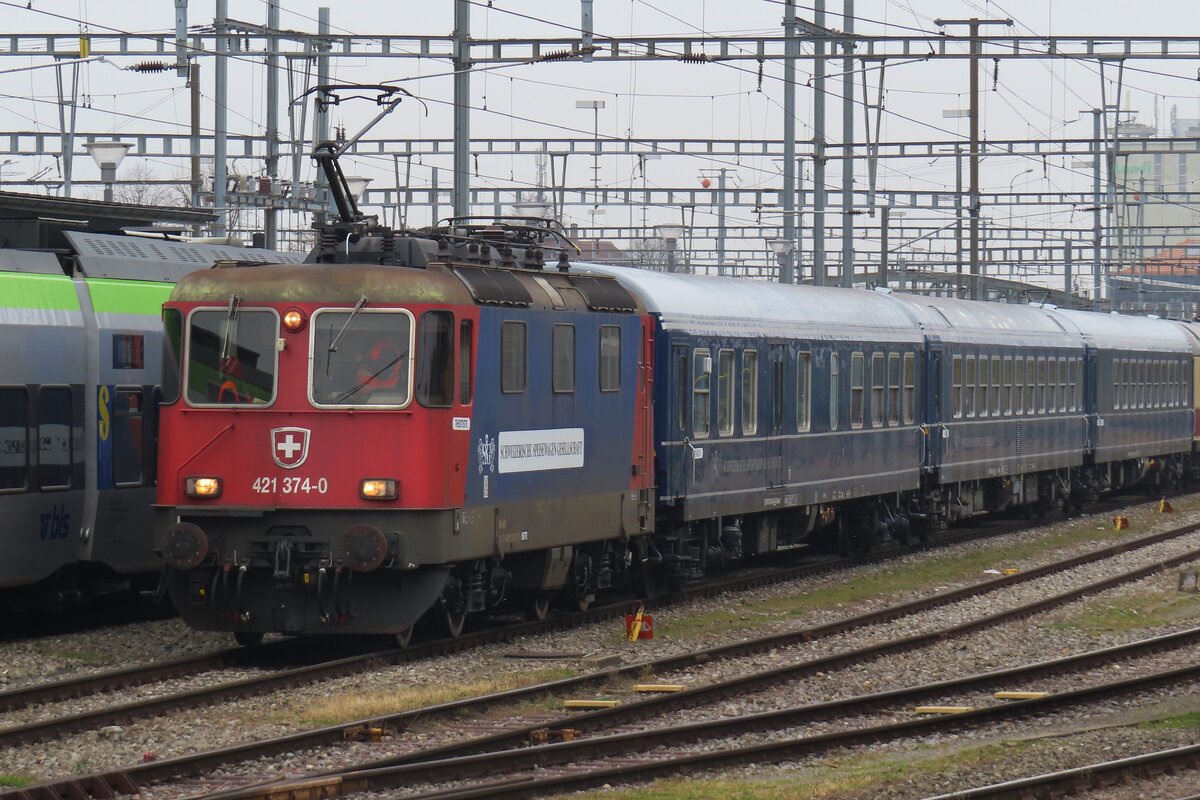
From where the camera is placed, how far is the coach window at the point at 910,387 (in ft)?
88.7

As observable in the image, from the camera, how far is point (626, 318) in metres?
18.7

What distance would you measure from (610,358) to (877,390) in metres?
8.46

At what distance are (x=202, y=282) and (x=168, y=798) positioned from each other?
627 cm

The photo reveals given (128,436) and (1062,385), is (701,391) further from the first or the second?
(1062,385)

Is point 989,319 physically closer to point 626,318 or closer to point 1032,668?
point 626,318

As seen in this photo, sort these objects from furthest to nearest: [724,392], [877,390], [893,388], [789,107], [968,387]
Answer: [789,107]
[968,387]
[893,388]
[877,390]
[724,392]

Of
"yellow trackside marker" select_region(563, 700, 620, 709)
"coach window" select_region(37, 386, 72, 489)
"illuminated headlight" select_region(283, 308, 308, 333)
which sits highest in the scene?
"illuminated headlight" select_region(283, 308, 308, 333)

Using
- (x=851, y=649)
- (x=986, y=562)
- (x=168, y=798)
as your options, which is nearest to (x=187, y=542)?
(x=168, y=798)

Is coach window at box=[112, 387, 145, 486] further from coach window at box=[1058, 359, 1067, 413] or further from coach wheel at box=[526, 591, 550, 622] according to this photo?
coach window at box=[1058, 359, 1067, 413]

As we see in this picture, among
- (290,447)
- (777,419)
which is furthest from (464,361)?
(777,419)

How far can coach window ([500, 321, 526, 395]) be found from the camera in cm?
1630

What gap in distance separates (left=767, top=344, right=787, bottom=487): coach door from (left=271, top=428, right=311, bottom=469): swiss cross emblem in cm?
816

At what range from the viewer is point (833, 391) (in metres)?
24.3

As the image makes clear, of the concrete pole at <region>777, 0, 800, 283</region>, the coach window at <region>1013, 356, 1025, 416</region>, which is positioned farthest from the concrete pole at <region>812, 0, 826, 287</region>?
the coach window at <region>1013, 356, 1025, 416</region>
